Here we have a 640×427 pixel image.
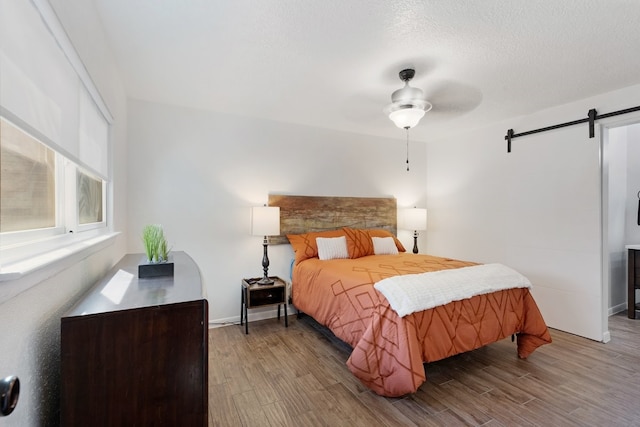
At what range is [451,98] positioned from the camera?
3.00 m

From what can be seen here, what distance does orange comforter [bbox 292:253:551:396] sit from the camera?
196 cm

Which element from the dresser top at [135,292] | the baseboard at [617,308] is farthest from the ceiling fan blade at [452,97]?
the baseboard at [617,308]

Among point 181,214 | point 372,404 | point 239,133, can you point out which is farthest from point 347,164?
point 372,404

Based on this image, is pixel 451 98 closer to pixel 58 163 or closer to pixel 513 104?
pixel 513 104

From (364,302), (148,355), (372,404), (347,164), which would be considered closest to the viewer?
(148,355)

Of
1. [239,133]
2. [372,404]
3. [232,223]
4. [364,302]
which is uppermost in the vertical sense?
[239,133]

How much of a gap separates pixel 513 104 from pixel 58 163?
382cm

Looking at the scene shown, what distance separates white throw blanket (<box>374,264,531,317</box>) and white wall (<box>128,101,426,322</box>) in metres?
1.89

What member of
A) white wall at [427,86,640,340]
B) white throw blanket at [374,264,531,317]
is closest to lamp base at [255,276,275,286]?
white throw blanket at [374,264,531,317]

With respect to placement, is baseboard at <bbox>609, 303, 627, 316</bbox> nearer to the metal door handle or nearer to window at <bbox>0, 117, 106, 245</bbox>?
the metal door handle

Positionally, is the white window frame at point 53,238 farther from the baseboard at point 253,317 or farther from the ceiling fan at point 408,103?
the ceiling fan at point 408,103

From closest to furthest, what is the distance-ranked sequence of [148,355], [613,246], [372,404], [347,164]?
[148,355]
[372,404]
[613,246]
[347,164]

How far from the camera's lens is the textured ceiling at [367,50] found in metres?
1.71

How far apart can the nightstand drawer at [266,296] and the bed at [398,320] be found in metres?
0.23
